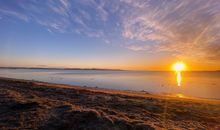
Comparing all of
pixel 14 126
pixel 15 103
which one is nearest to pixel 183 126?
pixel 14 126

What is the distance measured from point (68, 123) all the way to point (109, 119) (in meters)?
1.44

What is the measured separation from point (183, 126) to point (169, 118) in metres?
1.03

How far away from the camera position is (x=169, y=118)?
785cm

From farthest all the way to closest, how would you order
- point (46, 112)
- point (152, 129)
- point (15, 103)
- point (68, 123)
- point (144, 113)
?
point (15, 103) → point (144, 113) → point (46, 112) → point (68, 123) → point (152, 129)

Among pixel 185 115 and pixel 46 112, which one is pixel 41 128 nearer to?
pixel 46 112

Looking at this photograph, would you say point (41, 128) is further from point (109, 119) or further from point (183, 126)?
point (183, 126)

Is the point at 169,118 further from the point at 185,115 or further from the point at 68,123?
the point at 68,123

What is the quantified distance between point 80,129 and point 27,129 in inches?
66.8

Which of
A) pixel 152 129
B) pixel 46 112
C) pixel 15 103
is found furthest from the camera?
pixel 15 103

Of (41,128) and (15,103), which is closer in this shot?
(41,128)

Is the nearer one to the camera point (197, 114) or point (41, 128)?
point (41, 128)

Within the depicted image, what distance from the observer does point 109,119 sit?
6793 millimetres

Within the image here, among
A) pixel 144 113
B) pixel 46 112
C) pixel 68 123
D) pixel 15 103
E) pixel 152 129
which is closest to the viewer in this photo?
pixel 152 129

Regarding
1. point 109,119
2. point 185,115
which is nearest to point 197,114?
point 185,115
